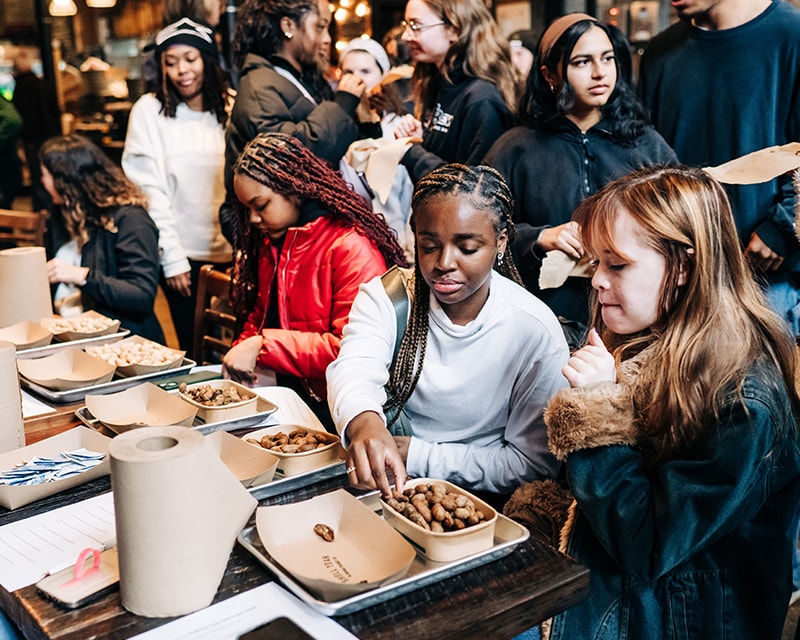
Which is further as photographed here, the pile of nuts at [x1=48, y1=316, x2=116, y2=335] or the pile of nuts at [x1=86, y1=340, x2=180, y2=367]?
the pile of nuts at [x1=48, y1=316, x2=116, y2=335]

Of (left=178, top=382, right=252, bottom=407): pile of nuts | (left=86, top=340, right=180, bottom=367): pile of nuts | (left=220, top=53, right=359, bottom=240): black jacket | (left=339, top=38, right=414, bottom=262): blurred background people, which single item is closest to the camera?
(left=178, top=382, right=252, bottom=407): pile of nuts

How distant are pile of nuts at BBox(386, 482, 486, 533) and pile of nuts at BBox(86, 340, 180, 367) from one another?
42.0 inches

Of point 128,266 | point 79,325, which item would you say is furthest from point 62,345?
point 128,266

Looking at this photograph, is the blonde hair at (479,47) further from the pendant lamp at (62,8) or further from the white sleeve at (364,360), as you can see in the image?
the pendant lamp at (62,8)

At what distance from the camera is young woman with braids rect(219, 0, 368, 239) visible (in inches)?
118

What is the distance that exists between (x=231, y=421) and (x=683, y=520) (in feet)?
3.14

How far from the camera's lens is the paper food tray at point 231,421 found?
5.91ft

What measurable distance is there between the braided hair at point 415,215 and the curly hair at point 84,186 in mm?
1755

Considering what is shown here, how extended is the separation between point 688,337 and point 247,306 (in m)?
1.58

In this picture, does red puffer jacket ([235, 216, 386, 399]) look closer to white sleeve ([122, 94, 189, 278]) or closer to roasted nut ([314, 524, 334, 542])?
roasted nut ([314, 524, 334, 542])

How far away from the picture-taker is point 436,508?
1.29 metres

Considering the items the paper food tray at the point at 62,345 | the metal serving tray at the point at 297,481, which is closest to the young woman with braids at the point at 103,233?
the paper food tray at the point at 62,345

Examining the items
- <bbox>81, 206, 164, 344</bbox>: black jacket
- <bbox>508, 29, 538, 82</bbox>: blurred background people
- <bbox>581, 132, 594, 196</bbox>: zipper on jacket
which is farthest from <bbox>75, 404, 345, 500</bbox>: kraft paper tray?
<bbox>508, 29, 538, 82</bbox>: blurred background people

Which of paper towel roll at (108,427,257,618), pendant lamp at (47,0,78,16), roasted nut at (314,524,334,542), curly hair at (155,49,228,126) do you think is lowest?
roasted nut at (314,524,334,542)
